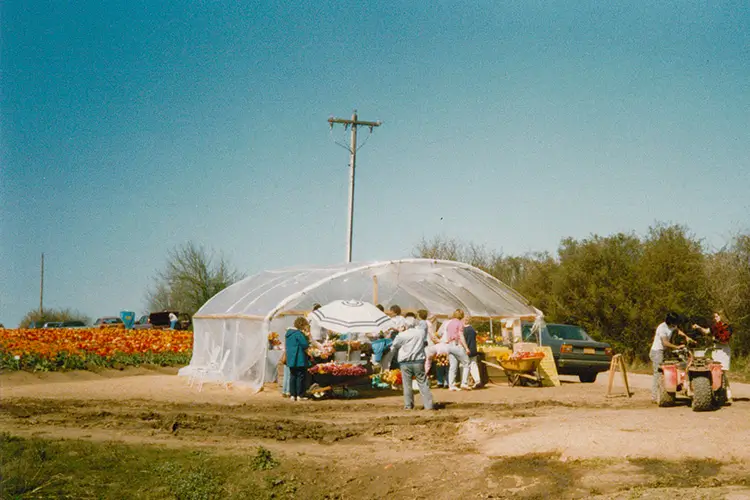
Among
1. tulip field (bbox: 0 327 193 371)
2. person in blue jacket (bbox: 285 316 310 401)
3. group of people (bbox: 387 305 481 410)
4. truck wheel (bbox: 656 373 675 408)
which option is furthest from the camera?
tulip field (bbox: 0 327 193 371)

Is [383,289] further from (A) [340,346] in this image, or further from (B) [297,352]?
(B) [297,352]

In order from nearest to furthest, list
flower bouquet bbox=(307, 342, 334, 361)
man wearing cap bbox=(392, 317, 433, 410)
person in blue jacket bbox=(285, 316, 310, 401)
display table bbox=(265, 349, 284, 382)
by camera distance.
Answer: man wearing cap bbox=(392, 317, 433, 410), person in blue jacket bbox=(285, 316, 310, 401), flower bouquet bbox=(307, 342, 334, 361), display table bbox=(265, 349, 284, 382)

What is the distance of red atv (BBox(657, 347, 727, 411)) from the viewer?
13367 mm

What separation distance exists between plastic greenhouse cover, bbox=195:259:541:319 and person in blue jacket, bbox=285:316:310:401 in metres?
2.73

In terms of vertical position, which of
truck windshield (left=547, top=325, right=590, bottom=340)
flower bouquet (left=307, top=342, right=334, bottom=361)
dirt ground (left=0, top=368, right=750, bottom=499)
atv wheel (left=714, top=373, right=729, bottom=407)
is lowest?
dirt ground (left=0, top=368, right=750, bottom=499)

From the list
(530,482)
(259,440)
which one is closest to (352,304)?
(259,440)

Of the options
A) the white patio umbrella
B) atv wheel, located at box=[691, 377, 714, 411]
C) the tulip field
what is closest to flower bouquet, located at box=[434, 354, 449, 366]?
the white patio umbrella

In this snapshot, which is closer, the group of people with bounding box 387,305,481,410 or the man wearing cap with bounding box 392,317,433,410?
the man wearing cap with bounding box 392,317,433,410

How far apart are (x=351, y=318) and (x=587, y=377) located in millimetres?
7486

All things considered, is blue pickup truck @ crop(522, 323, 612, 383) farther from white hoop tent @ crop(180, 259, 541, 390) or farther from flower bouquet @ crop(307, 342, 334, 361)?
flower bouquet @ crop(307, 342, 334, 361)

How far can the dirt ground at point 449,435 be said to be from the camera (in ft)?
28.3

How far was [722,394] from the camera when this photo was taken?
1438 centimetres

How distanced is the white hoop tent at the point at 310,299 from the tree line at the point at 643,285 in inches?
261

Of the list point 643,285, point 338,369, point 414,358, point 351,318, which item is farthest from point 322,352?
point 643,285
